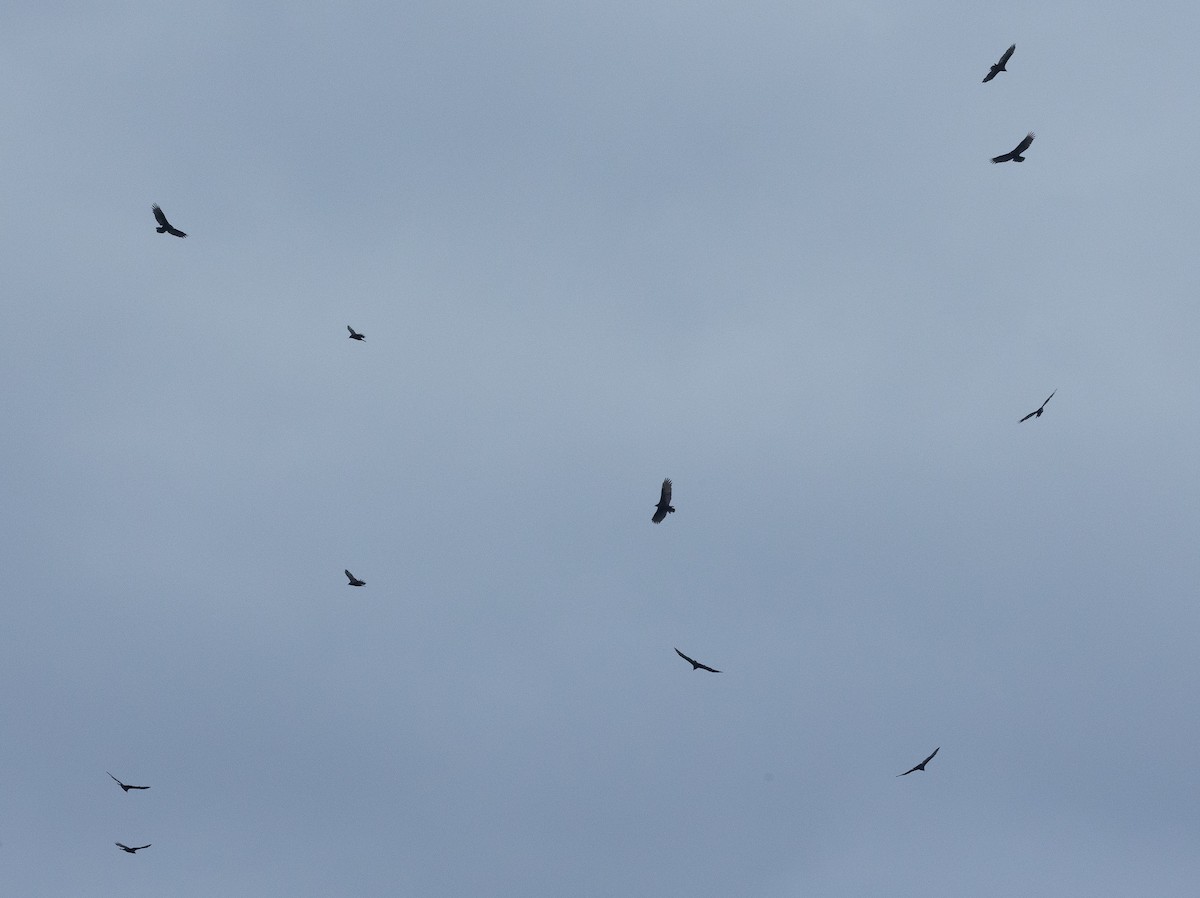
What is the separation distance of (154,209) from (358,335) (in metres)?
21.9

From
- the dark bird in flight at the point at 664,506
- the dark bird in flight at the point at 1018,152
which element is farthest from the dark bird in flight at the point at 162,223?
the dark bird in flight at the point at 1018,152

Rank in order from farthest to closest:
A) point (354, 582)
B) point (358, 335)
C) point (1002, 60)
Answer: point (358, 335) < point (354, 582) < point (1002, 60)

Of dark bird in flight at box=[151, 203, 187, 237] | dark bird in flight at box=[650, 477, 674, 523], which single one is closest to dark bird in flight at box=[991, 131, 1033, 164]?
dark bird in flight at box=[650, 477, 674, 523]

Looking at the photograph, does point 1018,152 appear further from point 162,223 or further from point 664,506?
point 162,223

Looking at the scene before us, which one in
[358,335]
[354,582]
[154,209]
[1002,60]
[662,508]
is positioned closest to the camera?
[662,508]

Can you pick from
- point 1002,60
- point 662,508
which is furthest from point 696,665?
point 1002,60

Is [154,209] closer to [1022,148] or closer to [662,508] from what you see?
[662,508]

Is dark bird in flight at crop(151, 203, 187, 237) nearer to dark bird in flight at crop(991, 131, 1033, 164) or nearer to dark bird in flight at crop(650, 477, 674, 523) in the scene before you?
dark bird in flight at crop(650, 477, 674, 523)

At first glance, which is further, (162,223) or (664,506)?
(162,223)

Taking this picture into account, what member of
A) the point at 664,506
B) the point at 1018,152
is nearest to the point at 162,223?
the point at 664,506

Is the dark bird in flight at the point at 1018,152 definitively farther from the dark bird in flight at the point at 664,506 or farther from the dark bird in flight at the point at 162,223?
the dark bird in flight at the point at 162,223

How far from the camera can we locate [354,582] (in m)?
114

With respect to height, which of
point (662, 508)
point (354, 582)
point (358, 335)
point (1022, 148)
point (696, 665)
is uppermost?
point (358, 335)

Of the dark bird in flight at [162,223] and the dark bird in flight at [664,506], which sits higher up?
the dark bird in flight at [162,223]
